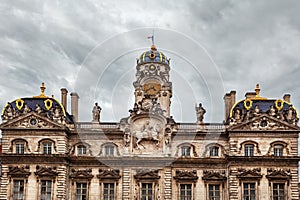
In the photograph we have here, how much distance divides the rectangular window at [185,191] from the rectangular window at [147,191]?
11.1ft

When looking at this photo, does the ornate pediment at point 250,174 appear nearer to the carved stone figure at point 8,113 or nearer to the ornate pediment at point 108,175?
the ornate pediment at point 108,175

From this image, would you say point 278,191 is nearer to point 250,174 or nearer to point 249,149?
point 250,174

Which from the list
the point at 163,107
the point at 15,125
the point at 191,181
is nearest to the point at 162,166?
the point at 191,181

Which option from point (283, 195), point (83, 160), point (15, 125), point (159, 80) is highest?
point (159, 80)

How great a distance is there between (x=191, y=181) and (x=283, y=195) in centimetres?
994

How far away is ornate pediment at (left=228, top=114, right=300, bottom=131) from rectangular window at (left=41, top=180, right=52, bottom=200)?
20.6m

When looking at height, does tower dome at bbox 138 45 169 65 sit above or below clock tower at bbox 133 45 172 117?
above

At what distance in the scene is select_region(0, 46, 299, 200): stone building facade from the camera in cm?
5700

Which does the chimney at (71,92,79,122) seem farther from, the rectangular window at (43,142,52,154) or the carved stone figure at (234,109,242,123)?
the carved stone figure at (234,109,242,123)

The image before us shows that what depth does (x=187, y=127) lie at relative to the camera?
60062 mm

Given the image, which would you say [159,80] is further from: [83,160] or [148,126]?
[83,160]

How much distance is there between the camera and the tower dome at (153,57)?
65.1 meters

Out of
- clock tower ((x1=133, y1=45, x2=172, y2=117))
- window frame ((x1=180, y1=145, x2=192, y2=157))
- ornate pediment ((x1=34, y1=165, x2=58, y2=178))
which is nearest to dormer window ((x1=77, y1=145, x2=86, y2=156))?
ornate pediment ((x1=34, y1=165, x2=58, y2=178))

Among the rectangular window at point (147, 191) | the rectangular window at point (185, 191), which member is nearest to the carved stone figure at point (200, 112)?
the rectangular window at point (185, 191)
